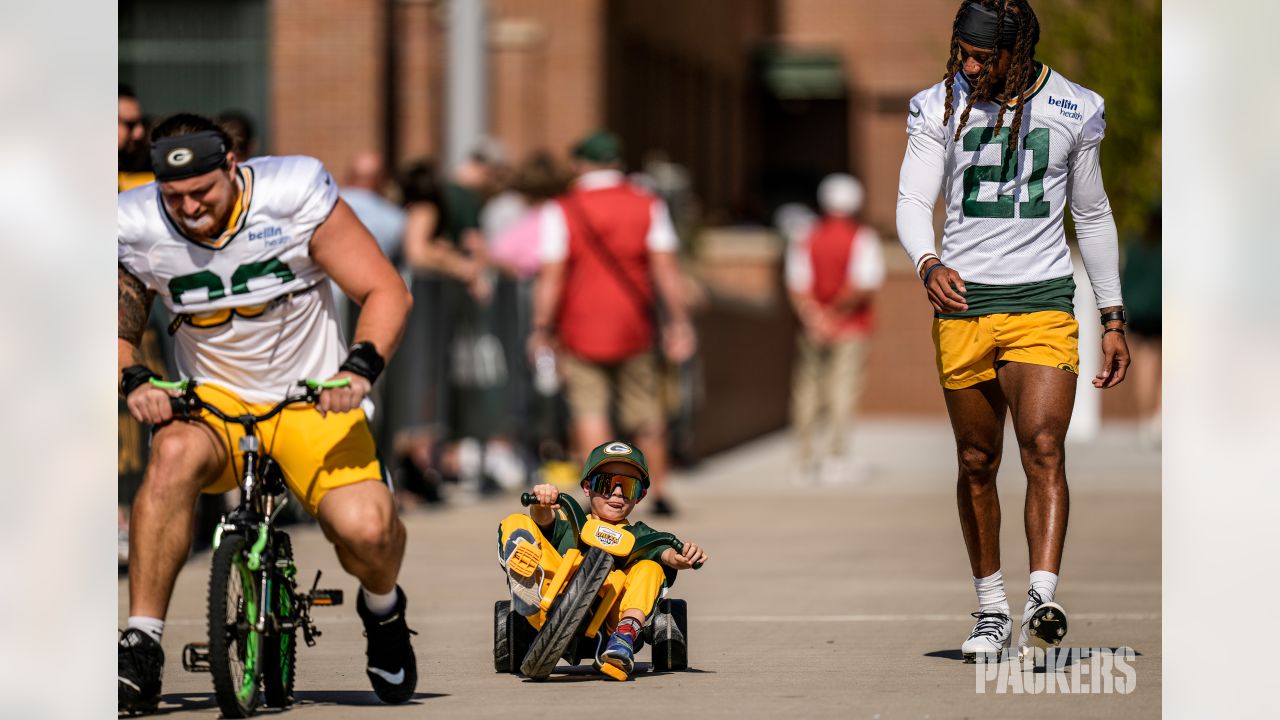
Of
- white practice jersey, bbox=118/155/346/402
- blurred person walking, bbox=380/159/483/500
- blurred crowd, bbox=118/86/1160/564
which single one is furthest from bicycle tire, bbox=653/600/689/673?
blurred person walking, bbox=380/159/483/500

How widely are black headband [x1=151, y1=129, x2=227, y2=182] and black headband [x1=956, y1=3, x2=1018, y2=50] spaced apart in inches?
81.7

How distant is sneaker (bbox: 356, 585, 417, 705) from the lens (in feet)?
22.5

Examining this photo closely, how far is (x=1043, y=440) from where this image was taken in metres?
7.18

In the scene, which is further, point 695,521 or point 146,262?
point 695,521

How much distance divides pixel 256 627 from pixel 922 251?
215 centimetres

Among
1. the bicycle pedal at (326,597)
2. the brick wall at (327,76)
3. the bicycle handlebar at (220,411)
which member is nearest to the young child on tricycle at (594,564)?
the bicycle pedal at (326,597)

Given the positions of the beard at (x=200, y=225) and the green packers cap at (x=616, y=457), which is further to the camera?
the green packers cap at (x=616, y=457)

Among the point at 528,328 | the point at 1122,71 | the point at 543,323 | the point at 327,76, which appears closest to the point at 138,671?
the point at 543,323

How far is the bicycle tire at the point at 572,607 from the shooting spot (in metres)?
6.91

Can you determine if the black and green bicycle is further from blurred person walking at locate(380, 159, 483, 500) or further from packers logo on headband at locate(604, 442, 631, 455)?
blurred person walking at locate(380, 159, 483, 500)

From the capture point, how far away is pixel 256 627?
253 inches

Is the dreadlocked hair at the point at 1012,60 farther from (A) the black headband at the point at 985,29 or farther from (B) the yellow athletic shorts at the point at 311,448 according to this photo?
(B) the yellow athletic shorts at the point at 311,448
